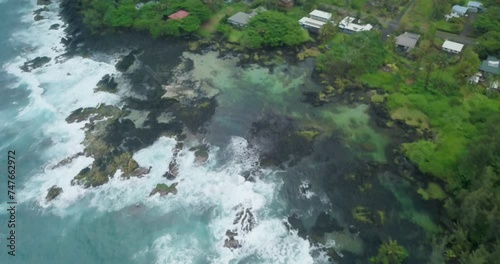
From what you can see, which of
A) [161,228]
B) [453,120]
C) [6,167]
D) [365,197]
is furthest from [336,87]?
[6,167]

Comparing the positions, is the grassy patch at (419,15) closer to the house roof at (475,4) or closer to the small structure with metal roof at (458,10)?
the small structure with metal roof at (458,10)

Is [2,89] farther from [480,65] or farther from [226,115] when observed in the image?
[480,65]

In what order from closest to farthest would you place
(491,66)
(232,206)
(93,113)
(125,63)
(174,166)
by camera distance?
(232,206) → (174,166) → (93,113) → (491,66) → (125,63)

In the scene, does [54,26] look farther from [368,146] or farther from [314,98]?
[368,146]

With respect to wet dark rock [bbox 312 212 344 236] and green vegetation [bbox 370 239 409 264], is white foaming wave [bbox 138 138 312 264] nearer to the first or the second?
wet dark rock [bbox 312 212 344 236]

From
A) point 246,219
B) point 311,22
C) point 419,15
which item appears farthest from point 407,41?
point 246,219

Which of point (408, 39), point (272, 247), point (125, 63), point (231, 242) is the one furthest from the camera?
point (125, 63)
